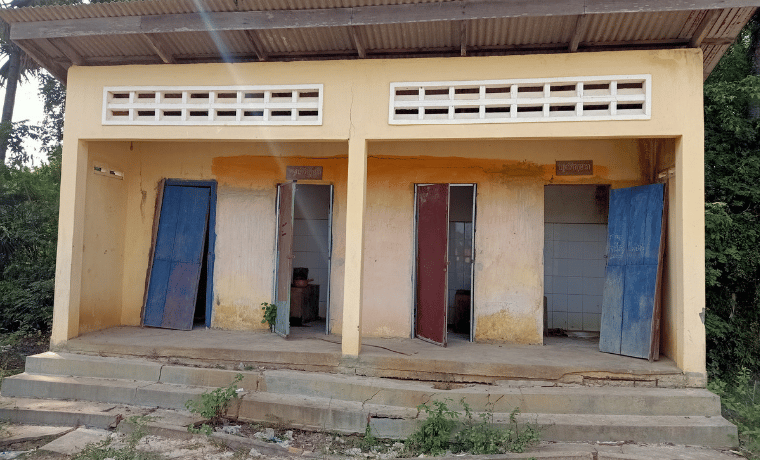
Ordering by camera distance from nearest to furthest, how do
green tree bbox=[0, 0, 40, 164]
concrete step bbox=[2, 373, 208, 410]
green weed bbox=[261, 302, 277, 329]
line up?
concrete step bbox=[2, 373, 208, 410] < green weed bbox=[261, 302, 277, 329] < green tree bbox=[0, 0, 40, 164]

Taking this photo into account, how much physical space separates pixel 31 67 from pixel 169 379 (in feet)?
38.9

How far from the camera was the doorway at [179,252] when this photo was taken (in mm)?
7309

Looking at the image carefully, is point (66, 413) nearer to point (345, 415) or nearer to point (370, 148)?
point (345, 415)

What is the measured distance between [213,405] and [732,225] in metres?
7.30

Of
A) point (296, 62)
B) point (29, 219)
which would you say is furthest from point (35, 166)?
point (296, 62)

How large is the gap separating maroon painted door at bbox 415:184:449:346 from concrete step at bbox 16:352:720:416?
1234 mm

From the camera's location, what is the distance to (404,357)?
566 cm

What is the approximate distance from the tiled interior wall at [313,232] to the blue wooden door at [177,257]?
78.4 inches

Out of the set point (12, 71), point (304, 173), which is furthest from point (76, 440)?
point (12, 71)

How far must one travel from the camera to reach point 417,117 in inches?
221

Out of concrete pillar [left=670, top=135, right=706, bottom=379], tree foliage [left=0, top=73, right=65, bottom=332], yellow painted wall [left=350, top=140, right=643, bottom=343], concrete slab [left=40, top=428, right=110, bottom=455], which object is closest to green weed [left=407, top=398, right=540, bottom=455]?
concrete pillar [left=670, top=135, right=706, bottom=379]

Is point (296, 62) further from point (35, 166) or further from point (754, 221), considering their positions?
point (35, 166)

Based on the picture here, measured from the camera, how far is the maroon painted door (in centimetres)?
654

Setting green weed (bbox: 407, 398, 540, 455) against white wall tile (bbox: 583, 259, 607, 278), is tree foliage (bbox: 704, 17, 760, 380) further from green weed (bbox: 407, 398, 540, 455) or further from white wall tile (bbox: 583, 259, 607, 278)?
green weed (bbox: 407, 398, 540, 455)
